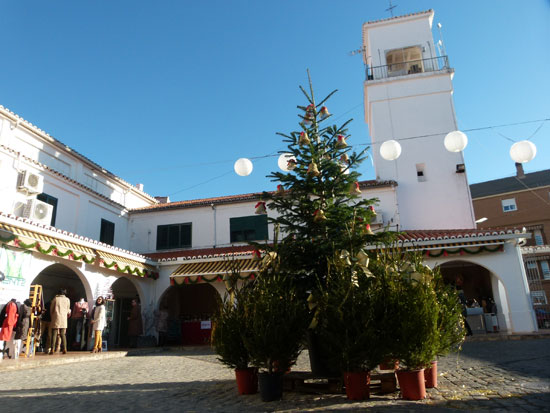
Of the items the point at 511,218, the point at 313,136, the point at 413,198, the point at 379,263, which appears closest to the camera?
the point at 379,263

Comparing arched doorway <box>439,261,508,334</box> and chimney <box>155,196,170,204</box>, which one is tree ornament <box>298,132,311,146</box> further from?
chimney <box>155,196,170,204</box>

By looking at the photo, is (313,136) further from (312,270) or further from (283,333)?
(283,333)

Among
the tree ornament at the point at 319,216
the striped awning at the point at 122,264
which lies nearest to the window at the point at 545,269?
the striped awning at the point at 122,264

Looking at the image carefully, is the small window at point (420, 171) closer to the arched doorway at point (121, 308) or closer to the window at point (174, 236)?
the window at point (174, 236)

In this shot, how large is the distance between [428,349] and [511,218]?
119 ft

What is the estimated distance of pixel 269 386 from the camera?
5359mm

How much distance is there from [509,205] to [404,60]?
69.9 ft

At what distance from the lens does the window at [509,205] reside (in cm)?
3625

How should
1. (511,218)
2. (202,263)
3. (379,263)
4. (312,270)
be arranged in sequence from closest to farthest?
1. (379,263)
2. (312,270)
3. (202,263)
4. (511,218)

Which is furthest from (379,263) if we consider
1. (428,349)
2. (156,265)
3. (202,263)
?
(156,265)

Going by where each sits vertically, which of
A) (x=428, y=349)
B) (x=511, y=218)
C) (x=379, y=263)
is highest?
(x=511, y=218)

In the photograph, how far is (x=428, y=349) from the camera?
16.4ft

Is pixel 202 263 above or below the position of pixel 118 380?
above

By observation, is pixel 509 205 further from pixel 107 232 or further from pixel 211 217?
pixel 107 232
